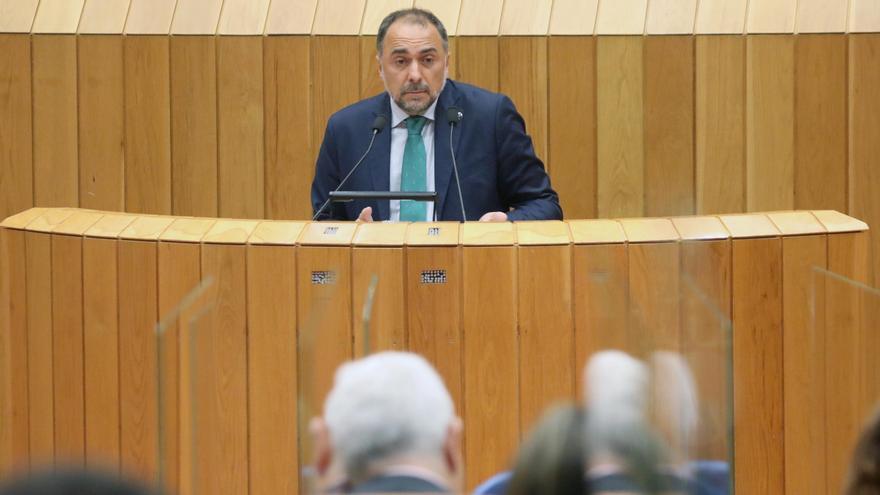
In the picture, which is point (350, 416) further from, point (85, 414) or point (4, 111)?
point (4, 111)

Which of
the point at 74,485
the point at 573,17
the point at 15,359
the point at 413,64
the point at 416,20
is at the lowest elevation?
the point at 15,359

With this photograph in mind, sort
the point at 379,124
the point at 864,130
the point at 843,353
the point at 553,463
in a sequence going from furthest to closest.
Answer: the point at 864,130 < the point at 379,124 < the point at 843,353 < the point at 553,463

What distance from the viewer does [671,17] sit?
5750 millimetres

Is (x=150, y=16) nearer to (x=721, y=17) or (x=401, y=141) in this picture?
(x=401, y=141)

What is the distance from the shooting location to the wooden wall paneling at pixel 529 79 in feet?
18.9

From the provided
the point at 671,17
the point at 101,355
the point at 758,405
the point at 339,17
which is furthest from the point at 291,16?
the point at 758,405

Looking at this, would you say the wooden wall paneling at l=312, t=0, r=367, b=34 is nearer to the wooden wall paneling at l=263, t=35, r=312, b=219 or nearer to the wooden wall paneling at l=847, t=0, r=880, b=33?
the wooden wall paneling at l=263, t=35, r=312, b=219

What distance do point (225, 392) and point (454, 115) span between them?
4.37ft

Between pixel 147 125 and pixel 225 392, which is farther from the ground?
pixel 147 125

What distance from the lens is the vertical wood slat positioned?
3842mm

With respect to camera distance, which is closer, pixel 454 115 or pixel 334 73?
pixel 454 115

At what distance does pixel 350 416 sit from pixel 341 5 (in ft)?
12.8

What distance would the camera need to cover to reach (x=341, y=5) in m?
5.84

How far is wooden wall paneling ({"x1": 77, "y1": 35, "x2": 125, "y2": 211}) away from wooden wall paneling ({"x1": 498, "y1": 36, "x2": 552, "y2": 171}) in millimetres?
1441
